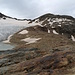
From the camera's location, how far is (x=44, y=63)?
16.4 meters

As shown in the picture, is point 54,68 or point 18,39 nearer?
point 54,68

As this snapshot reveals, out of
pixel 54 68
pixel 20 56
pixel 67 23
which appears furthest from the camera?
pixel 67 23

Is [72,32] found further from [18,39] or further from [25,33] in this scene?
[18,39]

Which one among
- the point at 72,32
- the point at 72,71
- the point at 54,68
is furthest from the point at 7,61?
the point at 72,32

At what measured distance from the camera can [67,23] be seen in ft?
212

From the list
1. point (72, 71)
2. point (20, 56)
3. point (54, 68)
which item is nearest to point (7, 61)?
point (20, 56)

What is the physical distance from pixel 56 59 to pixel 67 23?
160ft

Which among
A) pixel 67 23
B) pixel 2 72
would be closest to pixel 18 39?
pixel 67 23

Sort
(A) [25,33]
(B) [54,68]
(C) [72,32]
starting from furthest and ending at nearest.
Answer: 1. (C) [72,32]
2. (A) [25,33]
3. (B) [54,68]

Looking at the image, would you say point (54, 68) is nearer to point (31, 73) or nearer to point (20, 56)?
point (31, 73)

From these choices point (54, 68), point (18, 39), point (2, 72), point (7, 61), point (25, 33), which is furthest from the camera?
point (25, 33)

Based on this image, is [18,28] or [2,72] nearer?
[2,72]

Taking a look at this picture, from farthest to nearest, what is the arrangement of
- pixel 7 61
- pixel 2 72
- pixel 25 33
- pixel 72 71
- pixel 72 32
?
pixel 72 32, pixel 25 33, pixel 7 61, pixel 2 72, pixel 72 71

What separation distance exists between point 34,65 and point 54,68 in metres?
1.63
